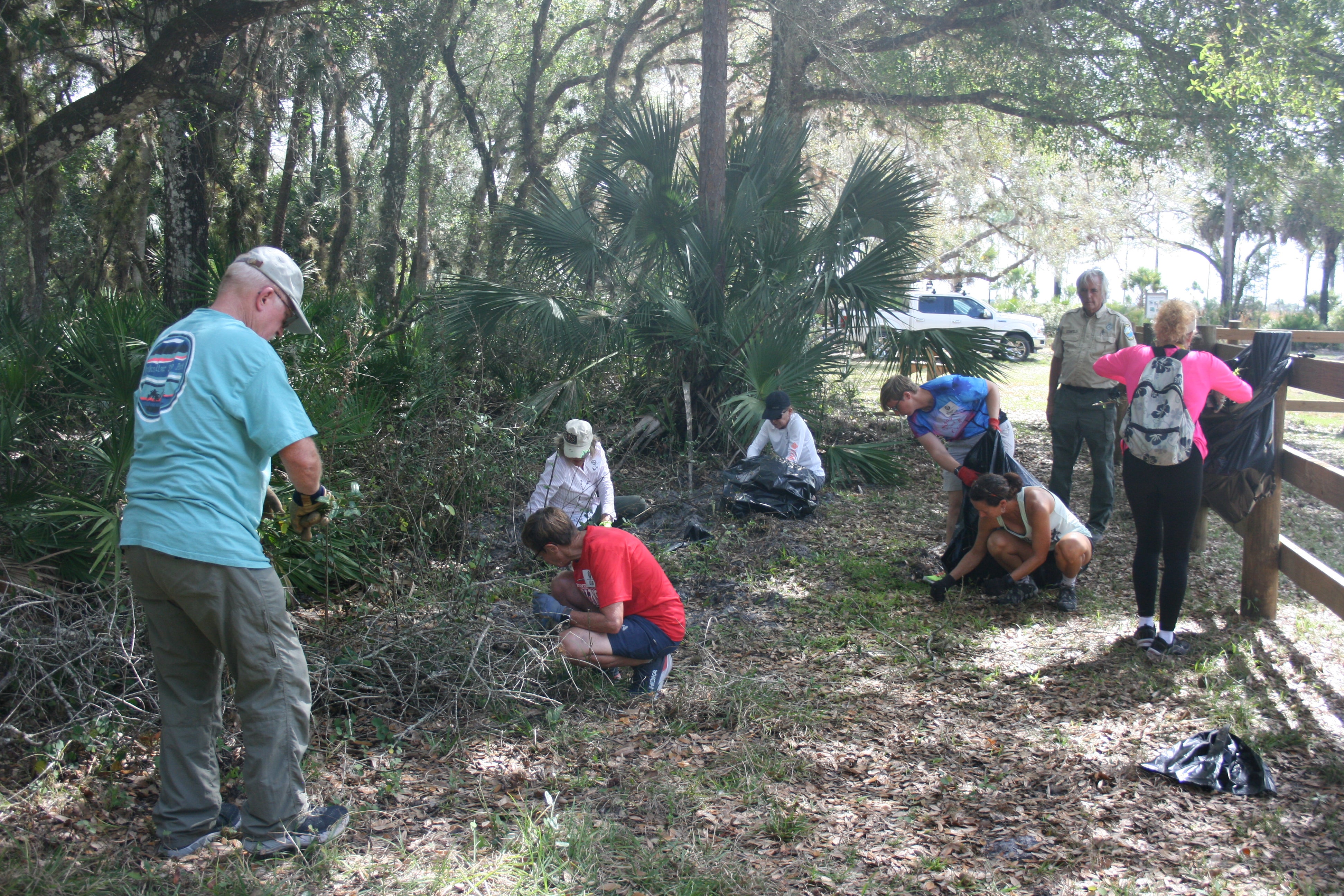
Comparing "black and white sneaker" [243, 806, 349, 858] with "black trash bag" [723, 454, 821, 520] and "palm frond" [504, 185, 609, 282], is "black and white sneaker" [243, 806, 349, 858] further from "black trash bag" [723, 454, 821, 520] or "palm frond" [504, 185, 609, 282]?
"palm frond" [504, 185, 609, 282]

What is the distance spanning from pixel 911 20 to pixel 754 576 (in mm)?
10354

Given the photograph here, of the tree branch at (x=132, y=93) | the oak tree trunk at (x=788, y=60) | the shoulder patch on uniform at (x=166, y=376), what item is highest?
the oak tree trunk at (x=788, y=60)

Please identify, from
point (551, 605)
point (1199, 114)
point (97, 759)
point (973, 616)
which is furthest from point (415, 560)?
point (1199, 114)

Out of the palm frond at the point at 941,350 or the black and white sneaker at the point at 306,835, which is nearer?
the black and white sneaker at the point at 306,835

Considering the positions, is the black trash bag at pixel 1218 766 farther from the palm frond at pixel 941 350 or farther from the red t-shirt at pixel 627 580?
the palm frond at pixel 941 350

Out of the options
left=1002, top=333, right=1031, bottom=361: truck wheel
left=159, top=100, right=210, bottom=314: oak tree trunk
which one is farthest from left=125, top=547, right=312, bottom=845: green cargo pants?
left=1002, top=333, right=1031, bottom=361: truck wheel

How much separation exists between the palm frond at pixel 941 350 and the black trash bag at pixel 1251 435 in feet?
12.5

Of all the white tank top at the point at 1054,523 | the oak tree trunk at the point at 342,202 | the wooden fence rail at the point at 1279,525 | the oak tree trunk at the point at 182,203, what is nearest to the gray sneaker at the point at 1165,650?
the wooden fence rail at the point at 1279,525

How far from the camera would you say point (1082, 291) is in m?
5.92

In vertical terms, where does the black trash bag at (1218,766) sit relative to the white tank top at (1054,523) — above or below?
below

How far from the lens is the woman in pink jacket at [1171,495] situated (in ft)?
13.8

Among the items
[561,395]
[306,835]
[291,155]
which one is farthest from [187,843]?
[291,155]

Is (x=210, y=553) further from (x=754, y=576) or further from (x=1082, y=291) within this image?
(x=1082, y=291)

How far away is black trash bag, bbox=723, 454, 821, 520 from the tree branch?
178 inches
